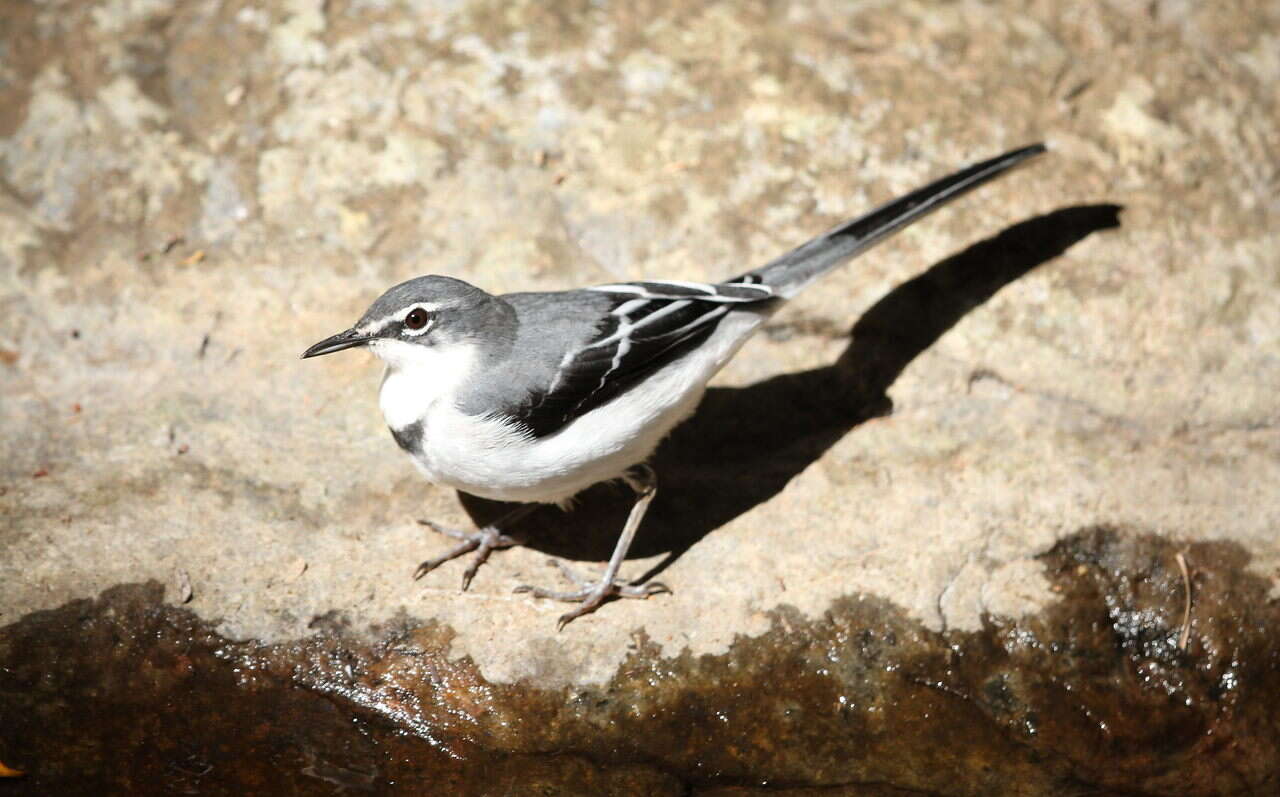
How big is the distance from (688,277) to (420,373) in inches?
80.8

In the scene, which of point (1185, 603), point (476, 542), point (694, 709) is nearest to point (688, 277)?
point (476, 542)

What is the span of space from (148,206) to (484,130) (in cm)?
204

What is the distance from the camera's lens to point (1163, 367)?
6.31 meters

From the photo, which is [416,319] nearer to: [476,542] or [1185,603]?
[476,542]

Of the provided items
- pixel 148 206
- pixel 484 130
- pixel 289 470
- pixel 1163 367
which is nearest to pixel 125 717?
pixel 289 470

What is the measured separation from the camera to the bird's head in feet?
16.5

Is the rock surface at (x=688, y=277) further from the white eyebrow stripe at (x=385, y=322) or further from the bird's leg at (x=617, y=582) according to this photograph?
the white eyebrow stripe at (x=385, y=322)

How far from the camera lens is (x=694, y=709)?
4.96m

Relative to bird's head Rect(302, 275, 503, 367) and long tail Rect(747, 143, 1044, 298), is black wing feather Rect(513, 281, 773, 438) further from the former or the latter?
bird's head Rect(302, 275, 503, 367)

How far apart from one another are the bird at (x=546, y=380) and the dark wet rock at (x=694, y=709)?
596 millimetres

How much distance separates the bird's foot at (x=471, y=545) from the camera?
5.39m

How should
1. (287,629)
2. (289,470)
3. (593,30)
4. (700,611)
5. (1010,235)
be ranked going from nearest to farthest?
(287,629) < (700,611) < (289,470) < (1010,235) < (593,30)

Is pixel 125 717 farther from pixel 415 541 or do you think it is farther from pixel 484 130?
A: pixel 484 130

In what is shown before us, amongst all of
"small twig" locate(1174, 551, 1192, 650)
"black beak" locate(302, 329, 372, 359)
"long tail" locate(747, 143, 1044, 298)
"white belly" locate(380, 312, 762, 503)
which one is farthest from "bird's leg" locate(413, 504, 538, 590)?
"small twig" locate(1174, 551, 1192, 650)
